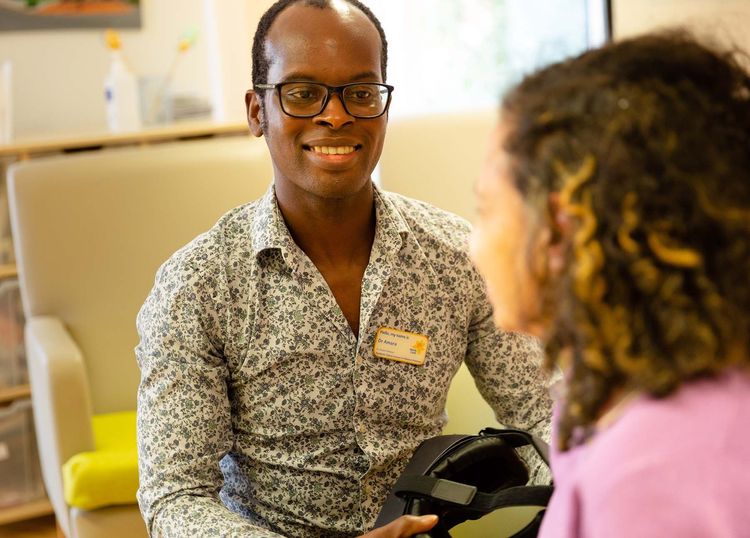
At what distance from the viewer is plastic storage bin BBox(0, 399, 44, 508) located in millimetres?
2924

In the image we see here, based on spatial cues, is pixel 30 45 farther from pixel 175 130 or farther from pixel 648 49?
pixel 648 49

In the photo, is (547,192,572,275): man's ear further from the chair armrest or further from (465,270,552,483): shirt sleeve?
the chair armrest

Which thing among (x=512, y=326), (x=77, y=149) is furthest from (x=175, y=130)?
(x=512, y=326)

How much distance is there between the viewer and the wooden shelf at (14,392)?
2.97 meters

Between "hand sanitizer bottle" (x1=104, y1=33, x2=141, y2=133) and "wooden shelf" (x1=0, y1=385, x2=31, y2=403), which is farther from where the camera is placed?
"hand sanitizer bottle" (x1=104, y1=33, x2=141, y2=133)

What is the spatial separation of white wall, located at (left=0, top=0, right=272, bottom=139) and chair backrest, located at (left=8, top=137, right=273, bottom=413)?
1.08 meters

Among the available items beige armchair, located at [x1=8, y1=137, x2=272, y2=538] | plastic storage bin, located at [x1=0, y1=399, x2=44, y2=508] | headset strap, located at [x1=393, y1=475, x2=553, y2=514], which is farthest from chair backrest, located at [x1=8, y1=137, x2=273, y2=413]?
headset strap, located at [x1=393, y1=475, x2=553, y2=514]

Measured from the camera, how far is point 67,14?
3.80m

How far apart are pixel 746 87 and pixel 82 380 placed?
1.69 meters

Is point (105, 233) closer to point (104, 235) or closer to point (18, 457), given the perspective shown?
point (104, 235)

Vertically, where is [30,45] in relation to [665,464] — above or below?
above

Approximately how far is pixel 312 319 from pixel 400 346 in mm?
151

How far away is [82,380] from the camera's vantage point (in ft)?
7.18

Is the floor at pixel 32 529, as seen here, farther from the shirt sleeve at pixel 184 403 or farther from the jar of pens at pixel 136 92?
the shirt sleeve at pixel 184 403
